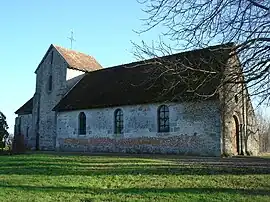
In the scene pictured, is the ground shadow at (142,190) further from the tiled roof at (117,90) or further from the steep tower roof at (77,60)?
the steep tower roof at (77,60)

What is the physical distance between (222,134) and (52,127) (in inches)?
669

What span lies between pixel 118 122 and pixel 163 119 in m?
4.08

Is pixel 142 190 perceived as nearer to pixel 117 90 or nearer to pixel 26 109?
pixel 117 90

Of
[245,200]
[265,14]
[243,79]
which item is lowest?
[245,200]

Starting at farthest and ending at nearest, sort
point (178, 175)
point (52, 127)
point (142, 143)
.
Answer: point (52, 127) < point (142, 143) < point (178, 175)

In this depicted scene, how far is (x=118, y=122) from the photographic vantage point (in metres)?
25.3

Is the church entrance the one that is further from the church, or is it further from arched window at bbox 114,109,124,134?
arched window at bbox 114,109,124,134

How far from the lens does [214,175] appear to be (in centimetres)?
1117

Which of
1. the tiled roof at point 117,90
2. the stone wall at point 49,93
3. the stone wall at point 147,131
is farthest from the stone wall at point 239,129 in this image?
the stone wall at point 49,93

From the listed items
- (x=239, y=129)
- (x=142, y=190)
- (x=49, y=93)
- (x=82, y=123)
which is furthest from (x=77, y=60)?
(x=142, y=190)

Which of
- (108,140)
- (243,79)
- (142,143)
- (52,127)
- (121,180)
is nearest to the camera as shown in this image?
(243,79)

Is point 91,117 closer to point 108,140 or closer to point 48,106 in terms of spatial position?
point 108,140

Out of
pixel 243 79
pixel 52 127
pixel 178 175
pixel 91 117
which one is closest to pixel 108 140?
pixel 91 117

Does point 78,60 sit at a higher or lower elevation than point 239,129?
higher
